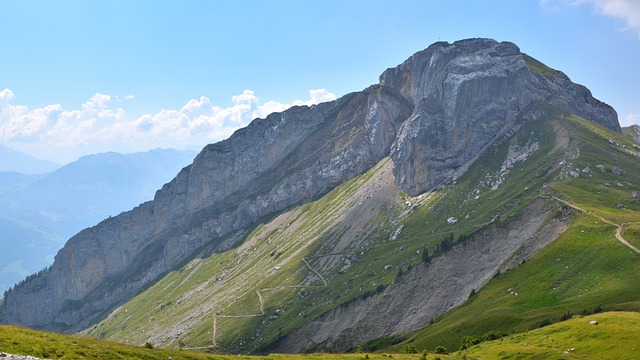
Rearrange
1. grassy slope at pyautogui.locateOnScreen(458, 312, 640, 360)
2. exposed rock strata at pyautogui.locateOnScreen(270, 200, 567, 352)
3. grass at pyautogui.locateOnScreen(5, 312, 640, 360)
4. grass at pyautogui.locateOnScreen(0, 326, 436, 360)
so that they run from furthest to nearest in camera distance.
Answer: exposed rock strata at pyautogui.locateOnScreen(270, 200, 567, 352) → grassy slope at pyautogui.locateOnScreen(458, 312, 640, 360) → grass at pyautogui.locateOnScreen(5, 312, 640, 360) → grass at pyautogui.locateOnScreen(0, 326, 436, 360)

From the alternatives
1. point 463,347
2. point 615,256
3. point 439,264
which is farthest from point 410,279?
point 463,347

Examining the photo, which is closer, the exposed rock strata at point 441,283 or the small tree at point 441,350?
the small tree at point 441,350

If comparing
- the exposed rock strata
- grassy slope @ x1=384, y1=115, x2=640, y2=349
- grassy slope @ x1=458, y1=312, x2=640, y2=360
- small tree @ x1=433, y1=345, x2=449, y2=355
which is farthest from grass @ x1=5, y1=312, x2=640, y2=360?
the exposed rock strata

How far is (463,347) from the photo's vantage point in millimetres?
90438

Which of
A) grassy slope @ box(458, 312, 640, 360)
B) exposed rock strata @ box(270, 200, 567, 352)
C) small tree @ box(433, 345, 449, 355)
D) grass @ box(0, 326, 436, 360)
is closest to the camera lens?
grass @ box(0, 326, 436, 360)

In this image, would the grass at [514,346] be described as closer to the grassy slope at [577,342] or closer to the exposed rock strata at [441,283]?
the grassy slope at [577,342]

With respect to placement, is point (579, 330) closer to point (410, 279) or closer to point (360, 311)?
point (410, 279)

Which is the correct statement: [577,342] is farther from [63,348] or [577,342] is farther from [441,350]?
[63,348]

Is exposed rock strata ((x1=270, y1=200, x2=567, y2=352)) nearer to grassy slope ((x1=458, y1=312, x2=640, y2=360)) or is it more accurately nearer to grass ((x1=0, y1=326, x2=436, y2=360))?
grassy slope ((x1=458, y1=312, x2=640, y2=360))

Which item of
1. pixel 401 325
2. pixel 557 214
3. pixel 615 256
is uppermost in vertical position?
pixel 557 214

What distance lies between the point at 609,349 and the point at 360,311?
127m

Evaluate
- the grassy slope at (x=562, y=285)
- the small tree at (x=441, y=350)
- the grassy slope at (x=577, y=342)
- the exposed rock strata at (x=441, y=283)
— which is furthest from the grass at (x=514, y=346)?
the exposed rock strata at (x=441, y=283)

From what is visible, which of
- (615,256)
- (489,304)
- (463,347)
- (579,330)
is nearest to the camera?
(579,330)

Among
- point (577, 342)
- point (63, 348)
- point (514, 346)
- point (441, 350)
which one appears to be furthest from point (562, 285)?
point (63, 348)
